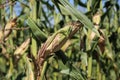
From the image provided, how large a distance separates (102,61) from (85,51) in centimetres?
41

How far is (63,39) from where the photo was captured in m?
0.83

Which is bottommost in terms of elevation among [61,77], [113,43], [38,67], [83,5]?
[61,77]

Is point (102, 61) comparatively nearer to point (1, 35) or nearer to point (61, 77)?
point (61, 77)

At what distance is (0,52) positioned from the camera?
1.68 meters

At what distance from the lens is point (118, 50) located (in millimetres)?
1766

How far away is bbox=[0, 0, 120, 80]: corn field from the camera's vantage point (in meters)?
0.83

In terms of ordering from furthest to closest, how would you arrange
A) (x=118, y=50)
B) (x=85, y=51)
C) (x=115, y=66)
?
(x=118, y=50), (x=115, y=66), (x=85, y=51)

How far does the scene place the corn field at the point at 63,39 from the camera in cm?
83

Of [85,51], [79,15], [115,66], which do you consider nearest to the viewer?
[79,15]

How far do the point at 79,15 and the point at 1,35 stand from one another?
28.0 inches

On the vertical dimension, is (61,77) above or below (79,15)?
below

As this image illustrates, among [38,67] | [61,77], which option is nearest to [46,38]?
[38,67]

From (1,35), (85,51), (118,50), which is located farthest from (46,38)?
(118,50)

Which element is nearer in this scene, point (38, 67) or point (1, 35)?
point (38, 67)
